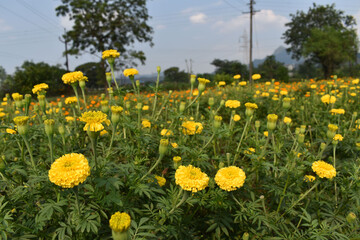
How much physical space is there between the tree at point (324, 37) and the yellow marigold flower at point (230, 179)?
90.6 feet

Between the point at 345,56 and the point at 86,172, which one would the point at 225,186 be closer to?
the point at 86,172

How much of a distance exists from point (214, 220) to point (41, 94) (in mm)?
1514

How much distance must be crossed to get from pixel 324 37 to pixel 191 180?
29031mm

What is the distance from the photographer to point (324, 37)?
2383 centimetres

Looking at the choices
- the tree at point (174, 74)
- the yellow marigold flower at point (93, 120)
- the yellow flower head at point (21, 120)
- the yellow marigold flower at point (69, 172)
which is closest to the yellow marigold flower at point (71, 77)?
the yellow flower head at point (21, 120)

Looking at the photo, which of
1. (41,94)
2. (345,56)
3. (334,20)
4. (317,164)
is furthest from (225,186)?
(334,20)

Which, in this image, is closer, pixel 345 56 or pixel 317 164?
pixel 317 164

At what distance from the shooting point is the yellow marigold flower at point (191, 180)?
104 centimetres

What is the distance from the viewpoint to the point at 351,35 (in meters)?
24.9

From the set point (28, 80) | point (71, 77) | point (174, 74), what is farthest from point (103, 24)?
point (174, 74)

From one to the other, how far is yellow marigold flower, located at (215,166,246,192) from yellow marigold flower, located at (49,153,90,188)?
68 cm

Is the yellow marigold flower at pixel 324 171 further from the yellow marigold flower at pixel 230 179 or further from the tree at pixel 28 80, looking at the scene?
the tree at pixel 28 80

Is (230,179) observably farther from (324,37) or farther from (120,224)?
(324,37)

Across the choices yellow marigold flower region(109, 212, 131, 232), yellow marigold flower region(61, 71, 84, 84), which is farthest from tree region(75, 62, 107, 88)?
yellow marigold flower region(109, 212, 131, 232)
